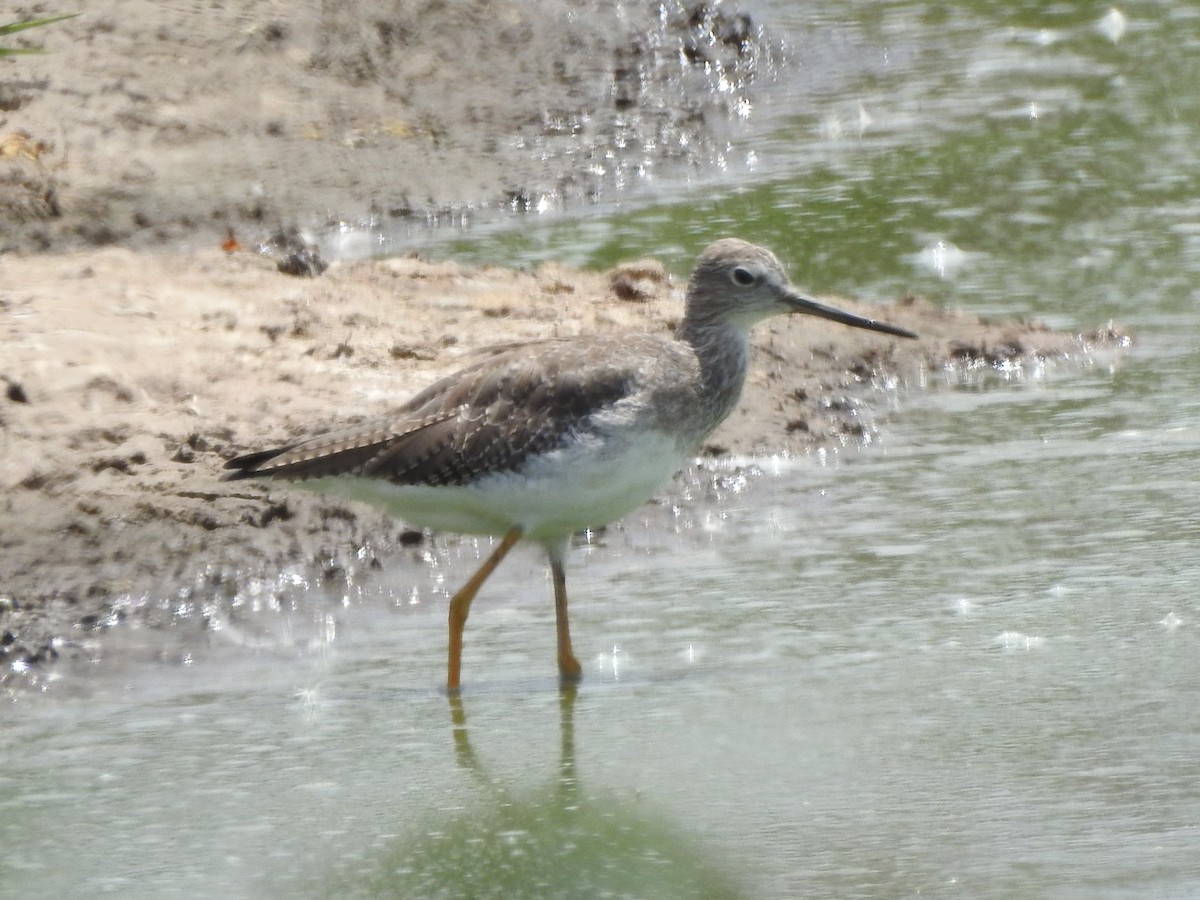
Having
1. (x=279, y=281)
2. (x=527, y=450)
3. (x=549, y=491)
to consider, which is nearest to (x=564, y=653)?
(x=549, y=491)

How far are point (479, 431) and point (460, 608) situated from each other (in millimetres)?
621

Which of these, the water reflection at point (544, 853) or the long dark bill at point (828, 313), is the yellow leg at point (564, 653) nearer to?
the water reflection at point (544, 853)

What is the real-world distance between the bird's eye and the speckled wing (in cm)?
68

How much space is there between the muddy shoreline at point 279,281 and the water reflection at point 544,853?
6.99 feet

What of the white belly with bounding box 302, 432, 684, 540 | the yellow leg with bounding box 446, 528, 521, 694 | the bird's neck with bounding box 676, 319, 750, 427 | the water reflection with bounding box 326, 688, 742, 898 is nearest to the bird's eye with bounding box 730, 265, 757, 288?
the bird's neck with bounding box 676, 319, 750, 427

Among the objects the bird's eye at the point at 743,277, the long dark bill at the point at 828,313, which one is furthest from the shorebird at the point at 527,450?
the long dark bill at the point at 828,313

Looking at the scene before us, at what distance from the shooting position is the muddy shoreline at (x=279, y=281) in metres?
8.12

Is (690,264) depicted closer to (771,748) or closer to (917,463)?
(917,463)

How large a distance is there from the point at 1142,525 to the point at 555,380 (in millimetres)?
2297

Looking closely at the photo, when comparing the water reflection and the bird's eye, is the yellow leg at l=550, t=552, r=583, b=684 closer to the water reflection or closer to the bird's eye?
the water reflection

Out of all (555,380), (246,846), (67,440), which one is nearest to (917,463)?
(555,380)

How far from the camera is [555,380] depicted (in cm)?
726

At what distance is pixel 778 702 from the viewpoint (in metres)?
6.49

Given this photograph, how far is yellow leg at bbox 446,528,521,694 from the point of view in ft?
23.0
